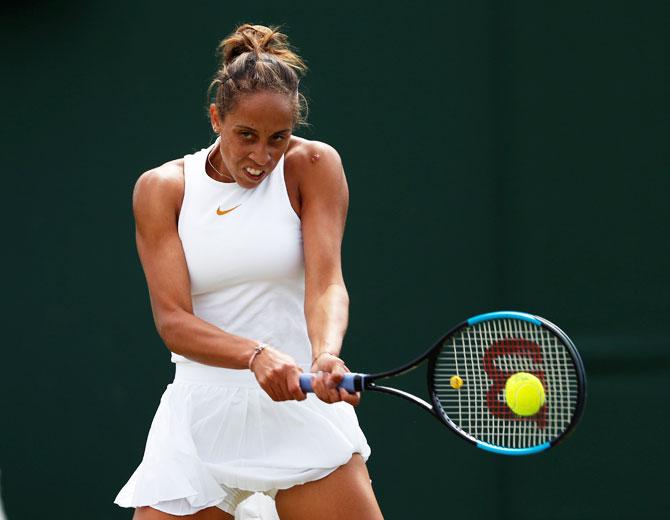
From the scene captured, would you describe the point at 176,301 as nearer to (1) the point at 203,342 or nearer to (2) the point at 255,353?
(1) the point at 203,342

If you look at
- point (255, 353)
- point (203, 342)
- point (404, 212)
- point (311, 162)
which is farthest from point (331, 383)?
point (404, 212)

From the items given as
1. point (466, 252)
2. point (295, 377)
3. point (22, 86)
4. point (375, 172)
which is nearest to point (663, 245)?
point (466, 252)

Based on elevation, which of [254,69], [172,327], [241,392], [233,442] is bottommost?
[233,442]

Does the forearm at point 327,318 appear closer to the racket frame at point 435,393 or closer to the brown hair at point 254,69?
the racket frame at point 435,393

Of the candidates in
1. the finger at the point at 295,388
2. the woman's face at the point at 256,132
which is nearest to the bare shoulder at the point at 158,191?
the woman's face at the point at 256,132

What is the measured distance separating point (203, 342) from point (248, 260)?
0.69 feet

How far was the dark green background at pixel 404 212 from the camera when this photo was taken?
3.70m

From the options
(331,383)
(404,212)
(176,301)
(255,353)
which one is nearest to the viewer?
(331,383)

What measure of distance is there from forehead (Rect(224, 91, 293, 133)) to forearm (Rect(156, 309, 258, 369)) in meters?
0.42

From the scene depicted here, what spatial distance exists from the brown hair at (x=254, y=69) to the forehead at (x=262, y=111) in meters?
0.01

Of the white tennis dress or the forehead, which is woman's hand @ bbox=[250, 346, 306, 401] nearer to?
the white tennis dress

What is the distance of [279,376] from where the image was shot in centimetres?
245

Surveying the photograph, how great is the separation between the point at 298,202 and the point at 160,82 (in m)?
1.40

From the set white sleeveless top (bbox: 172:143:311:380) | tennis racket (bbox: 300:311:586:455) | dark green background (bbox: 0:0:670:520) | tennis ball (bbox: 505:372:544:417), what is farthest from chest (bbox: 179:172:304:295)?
dark green background (bbox: 0:0:670:520)
